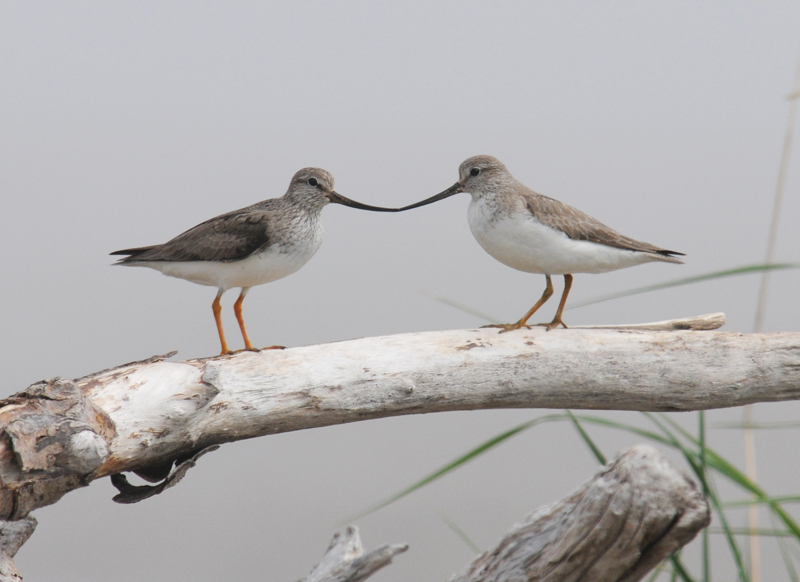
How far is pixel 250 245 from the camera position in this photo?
133 inches

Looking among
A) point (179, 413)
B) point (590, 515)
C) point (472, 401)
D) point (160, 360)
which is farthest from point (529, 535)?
point (160, 360)

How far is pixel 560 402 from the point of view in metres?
3.19

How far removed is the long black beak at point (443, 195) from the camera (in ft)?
12.2

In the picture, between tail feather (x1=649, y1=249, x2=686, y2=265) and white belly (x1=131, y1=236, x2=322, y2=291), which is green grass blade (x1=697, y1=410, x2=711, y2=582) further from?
white belly (x1=131, y1=236, x2=322, y2=291)

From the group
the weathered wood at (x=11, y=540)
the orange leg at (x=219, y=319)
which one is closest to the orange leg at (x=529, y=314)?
the orange leg at (x=219, y=319)

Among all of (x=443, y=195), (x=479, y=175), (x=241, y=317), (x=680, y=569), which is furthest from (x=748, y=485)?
(x=241, y=317)

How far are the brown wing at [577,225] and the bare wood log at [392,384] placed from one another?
461mm

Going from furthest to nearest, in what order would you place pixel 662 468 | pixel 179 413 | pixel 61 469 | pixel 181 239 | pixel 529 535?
pixel 181 239 → pixel 179 413 → pixel 61 469 → pixel 529 535 → pixel 662 468

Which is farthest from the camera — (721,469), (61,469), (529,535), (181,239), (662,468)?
(181,239)

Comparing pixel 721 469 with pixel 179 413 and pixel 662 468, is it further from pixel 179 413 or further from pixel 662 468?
pixel 179 413

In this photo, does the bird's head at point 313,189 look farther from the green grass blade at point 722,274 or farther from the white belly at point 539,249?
the green grass blade at point 722,274

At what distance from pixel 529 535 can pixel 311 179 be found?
227 cm

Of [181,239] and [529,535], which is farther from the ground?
[181,239]

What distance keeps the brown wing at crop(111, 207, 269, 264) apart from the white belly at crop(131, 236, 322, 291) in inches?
1.3
